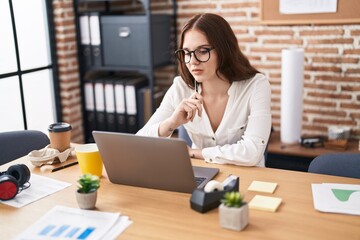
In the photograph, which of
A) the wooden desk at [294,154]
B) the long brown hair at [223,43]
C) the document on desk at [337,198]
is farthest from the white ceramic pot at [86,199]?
the wooden desk at [294,154]

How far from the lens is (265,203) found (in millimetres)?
1420

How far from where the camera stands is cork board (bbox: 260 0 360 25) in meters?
2.93

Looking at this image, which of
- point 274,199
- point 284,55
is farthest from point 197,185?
point 284,55

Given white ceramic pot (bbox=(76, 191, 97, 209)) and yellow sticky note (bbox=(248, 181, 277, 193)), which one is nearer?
white ceramic pot (bbox=(76, 191, 97, 209))

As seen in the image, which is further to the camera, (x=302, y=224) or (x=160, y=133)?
(x=160, y=133)

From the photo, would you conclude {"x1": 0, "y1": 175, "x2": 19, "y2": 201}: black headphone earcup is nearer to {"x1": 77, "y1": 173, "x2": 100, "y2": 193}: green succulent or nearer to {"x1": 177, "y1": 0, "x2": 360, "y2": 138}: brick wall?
{"x1": 77, "y1": 173, "x2": 100, "y2": 193}: green succulent

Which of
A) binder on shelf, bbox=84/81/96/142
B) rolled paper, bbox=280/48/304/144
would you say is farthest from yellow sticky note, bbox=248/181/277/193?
binder on shelf, bbox=84/81/96/142

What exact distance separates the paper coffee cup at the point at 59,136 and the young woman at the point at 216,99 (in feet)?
1.08

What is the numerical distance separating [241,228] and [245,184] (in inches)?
13.1

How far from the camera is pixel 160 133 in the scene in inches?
79.3

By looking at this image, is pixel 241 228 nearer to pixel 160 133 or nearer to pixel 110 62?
pixel 160 133

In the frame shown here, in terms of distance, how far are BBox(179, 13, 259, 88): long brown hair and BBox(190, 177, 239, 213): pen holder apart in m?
0.80

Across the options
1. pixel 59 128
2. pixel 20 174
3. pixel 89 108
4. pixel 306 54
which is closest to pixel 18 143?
pixel 59 128

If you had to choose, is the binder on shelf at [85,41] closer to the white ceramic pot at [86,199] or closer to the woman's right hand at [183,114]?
the woman's right hand at [183,114]
